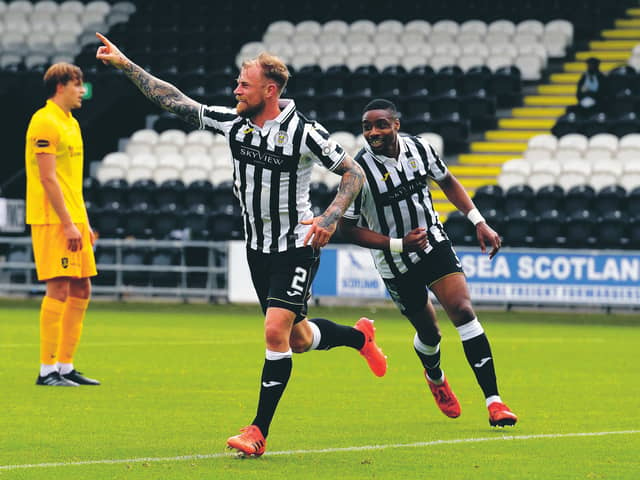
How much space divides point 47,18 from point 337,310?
14352mm

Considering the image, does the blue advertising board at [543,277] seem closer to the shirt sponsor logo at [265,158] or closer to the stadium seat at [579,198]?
the stadium seat at [579,198]

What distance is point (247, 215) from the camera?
22.4ft

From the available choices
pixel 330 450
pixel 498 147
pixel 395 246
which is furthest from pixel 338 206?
pixel 498 147

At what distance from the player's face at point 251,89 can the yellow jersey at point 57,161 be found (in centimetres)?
300

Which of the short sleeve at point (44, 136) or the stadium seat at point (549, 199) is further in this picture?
the stadium seat at point (549, 199)

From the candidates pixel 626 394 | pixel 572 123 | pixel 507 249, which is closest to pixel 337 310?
pixel 507 249

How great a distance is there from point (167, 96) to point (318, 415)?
2.22m

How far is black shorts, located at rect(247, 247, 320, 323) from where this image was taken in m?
6.63

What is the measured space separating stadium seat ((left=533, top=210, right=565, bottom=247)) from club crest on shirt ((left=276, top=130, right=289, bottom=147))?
14968 millimetres

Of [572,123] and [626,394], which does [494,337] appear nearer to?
[626,394]

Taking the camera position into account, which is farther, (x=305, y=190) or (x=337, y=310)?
(x=337, y=310)

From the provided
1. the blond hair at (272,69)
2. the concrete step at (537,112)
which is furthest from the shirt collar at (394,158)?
the concrete step at (537,112)

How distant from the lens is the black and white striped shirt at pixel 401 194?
781 centimetres

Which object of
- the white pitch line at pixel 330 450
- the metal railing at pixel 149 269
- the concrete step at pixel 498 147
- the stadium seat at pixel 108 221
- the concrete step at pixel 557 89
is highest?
the concrete step at pixel 557 89
